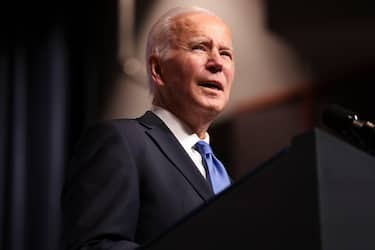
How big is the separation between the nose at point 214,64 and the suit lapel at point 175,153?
14 centimetres

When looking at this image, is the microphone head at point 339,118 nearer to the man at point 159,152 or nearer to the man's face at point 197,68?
the man at point 159,152

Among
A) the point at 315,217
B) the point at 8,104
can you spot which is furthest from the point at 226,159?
the point at 315,217

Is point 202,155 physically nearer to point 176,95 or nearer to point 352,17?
point 176,95

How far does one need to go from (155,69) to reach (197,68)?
0.09 meters

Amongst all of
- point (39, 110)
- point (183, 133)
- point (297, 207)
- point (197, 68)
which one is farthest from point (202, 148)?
point (39, 110)

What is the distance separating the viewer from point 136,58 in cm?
219

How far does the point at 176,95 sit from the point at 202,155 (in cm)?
13

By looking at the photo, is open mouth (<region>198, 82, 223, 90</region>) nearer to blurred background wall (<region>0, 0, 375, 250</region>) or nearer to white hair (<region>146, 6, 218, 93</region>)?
white hair (<region>146, 6, 218, 93</region>)

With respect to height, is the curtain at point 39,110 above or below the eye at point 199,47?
below

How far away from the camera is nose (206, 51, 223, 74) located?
127cm

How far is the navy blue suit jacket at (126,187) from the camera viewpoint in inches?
36.8

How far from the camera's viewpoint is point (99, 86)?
2.17m

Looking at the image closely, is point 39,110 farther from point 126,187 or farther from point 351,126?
point 351,126

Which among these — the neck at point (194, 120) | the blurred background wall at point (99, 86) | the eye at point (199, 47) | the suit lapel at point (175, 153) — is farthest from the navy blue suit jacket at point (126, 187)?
the blurred background wall at point (99, 86)
